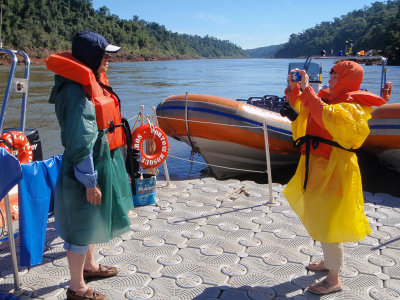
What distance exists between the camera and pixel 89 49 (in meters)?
2.05

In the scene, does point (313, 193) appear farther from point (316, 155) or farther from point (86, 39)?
point (86, 39)

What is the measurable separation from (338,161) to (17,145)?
98.8 inches

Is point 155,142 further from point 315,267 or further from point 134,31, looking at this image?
point 134,31

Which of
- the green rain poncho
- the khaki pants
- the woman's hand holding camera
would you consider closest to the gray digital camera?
the woman's hand holding camera

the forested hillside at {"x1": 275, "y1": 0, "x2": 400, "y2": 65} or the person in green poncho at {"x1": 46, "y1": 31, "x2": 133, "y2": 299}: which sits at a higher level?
the forested hillside at {"x1": 275, "y1": 0, "x2": 400, "y2": 65}

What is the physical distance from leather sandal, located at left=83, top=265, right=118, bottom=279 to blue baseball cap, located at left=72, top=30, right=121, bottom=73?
1.28m

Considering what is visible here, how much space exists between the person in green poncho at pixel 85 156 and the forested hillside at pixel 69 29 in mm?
50849

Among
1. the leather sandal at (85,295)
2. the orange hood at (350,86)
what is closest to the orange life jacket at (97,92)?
the leather sandal at (85,295)

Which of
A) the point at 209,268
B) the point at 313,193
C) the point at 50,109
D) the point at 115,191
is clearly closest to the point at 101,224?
the point at 115,191

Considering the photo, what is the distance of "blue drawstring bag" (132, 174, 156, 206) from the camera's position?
3939mm

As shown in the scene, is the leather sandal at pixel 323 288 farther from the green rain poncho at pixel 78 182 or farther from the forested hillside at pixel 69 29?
the forested hillside at pixel 69 29

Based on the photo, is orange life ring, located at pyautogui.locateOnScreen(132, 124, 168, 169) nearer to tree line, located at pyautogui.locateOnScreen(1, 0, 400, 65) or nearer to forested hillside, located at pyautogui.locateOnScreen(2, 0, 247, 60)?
tree line, located at pyautogui.locateOnScreen(1, 0, 400, 65)

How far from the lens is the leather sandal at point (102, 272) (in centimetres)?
252

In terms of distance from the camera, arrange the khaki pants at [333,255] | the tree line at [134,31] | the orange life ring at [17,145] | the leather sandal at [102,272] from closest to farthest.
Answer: the khaki pants at [333,255]
the leather sandal at [102,272]
the orange life ring at [17,145]
the tree line at [134,31]
